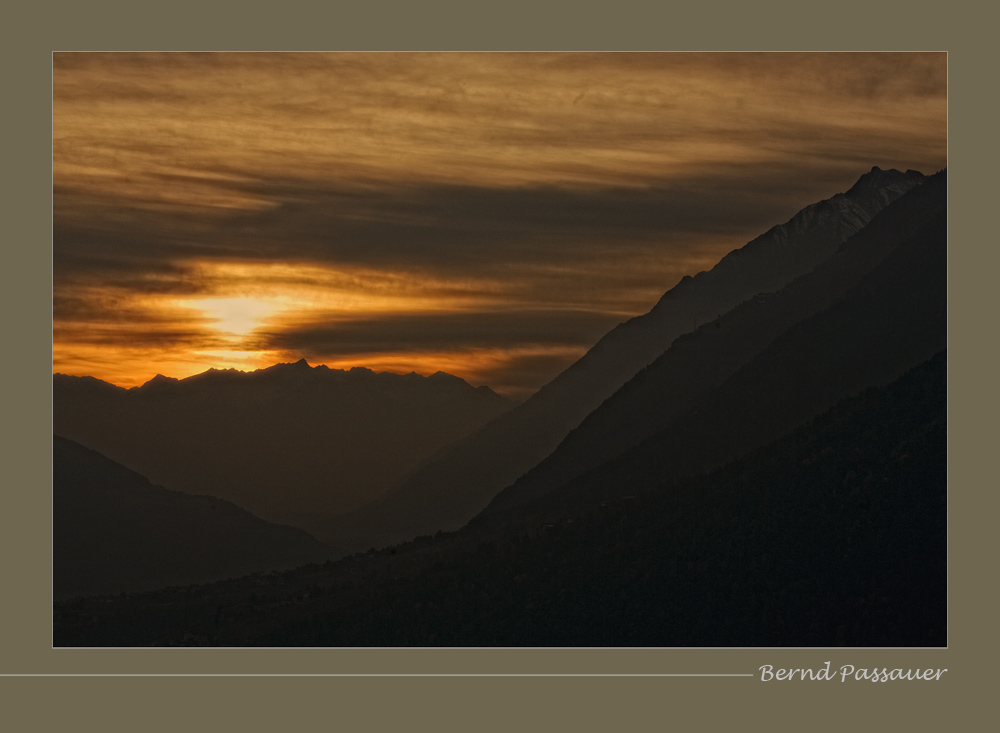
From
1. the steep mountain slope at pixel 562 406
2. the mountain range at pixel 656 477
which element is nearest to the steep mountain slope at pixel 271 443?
the mountain range at pixel 656 477

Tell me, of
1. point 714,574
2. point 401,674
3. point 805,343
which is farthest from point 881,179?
point 401,674

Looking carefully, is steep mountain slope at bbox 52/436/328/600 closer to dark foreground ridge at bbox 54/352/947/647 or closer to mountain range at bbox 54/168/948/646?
mountain range at bbox 54/168/948/646

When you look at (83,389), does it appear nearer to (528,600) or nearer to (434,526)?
(434,526)

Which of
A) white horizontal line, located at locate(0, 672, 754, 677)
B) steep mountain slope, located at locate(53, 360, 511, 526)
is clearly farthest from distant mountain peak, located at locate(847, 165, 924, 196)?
white horizontal line, located at locate(0, 672, 754, 677)

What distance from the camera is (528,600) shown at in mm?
34031

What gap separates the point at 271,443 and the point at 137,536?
14.7m

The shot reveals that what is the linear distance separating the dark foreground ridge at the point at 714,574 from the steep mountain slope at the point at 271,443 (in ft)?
56.0

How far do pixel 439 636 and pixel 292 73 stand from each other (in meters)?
19.3

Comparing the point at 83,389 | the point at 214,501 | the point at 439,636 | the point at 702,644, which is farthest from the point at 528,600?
the point at 214,501

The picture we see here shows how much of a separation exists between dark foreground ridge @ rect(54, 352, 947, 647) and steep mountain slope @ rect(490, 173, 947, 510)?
317 inches

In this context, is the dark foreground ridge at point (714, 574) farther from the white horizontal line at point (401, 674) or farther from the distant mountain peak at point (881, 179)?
the distant mountain peak at point (881, 179)

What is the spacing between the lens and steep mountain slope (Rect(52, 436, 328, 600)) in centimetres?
4425

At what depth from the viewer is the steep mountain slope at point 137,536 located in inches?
1742

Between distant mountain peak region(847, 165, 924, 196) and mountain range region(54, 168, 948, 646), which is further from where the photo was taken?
distant mountain peak region(847, 165, 924, 196)
